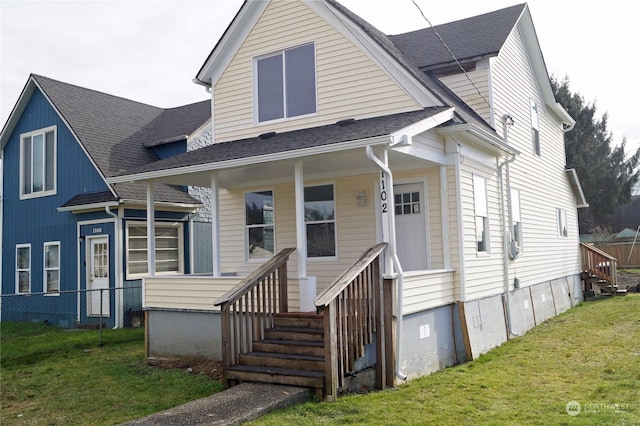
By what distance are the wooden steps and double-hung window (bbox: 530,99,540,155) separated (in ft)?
30.0

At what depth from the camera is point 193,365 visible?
9.93 meters

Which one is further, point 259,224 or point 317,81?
point 259,224

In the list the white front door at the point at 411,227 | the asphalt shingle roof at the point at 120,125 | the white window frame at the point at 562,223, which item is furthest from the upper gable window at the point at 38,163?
the white window frame at the point at 562,223

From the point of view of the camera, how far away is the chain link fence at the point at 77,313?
15047 millimetres

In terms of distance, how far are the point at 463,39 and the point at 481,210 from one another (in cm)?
426

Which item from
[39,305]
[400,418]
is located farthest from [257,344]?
[39,305]

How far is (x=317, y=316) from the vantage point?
816 centimetres

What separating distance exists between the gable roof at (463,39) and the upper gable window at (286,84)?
2.41 metres

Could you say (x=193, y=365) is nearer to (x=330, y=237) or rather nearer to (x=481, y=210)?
(x=330, y=237)

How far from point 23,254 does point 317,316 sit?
13.1m

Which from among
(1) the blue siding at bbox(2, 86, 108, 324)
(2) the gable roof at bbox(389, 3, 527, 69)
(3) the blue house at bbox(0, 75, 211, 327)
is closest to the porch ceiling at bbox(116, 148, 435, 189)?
(2) the gable roof at bbox(389, 3, 527, 69)

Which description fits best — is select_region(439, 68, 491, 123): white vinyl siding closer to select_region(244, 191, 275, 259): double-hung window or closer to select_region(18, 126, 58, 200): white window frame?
select_region(244, 191, 275, 259): double-hung window

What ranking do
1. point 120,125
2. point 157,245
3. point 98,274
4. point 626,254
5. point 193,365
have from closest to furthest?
point 193,365
point 98,274
point 157,245
point 120,125
point 626,254

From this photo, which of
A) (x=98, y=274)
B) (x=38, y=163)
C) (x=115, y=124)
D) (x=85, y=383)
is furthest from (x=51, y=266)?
(x=85, y=383)
